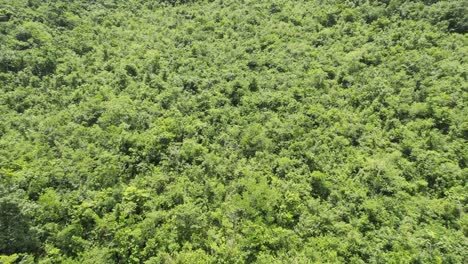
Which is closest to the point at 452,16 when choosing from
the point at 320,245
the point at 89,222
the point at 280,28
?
the point at 280,28

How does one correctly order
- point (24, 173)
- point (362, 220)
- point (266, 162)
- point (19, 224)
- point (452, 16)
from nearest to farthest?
point (19, 224) < point (362, 220) < point (24, 173) < point (266, 162) < point (452, 16)

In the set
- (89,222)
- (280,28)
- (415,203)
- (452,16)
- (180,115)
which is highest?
(452,16)

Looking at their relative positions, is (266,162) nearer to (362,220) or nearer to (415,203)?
(362,220)

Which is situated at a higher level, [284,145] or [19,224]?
[284,145]

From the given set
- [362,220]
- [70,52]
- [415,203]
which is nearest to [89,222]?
[362,220]

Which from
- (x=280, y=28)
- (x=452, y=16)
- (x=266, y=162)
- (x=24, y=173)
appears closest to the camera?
(x=24, y=173)

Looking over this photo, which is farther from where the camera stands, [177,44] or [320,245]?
[177,44]

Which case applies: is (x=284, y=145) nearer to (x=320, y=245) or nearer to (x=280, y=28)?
(x=320, y=245)
